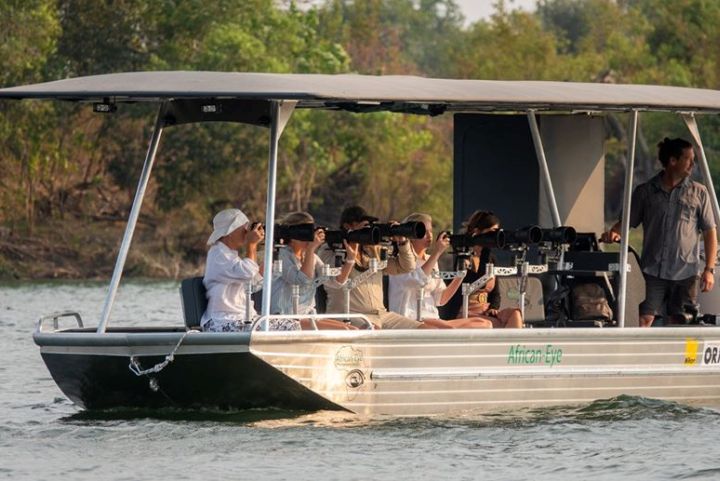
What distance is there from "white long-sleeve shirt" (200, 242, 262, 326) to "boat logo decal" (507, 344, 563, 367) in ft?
5.72

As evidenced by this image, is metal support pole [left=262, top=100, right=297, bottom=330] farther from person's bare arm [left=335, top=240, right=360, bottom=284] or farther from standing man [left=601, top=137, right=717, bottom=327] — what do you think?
standing man [left=601, top=137, right=717, bottom=327]

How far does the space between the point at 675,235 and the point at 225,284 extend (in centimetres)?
334

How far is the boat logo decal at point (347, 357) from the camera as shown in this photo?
12.3m

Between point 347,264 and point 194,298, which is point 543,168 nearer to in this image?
point 347,264

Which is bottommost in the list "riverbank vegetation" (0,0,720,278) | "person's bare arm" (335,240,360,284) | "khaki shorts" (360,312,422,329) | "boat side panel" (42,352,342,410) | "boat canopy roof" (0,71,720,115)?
"boat side panel" (42,352,342,410)

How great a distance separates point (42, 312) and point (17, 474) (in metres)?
17.2

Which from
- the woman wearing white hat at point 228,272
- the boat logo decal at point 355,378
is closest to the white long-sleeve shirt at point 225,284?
the woman wearing white hat at point 228,272

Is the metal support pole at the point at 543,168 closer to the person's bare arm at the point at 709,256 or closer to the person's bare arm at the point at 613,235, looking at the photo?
the person's bare arm at the point at 613,235

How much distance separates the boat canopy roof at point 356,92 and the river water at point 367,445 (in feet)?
6.55

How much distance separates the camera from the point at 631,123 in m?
13.7

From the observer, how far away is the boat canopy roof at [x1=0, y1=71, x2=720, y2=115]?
11.7m

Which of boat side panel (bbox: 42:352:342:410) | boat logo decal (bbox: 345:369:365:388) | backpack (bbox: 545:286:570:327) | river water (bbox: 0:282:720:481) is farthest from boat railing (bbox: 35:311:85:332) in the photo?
backpack (bbox: 545:286:570:327)

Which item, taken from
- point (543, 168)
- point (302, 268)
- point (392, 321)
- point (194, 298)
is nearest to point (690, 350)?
point (543, 168)

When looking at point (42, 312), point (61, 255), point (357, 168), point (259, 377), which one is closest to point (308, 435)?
point (259, 377)
